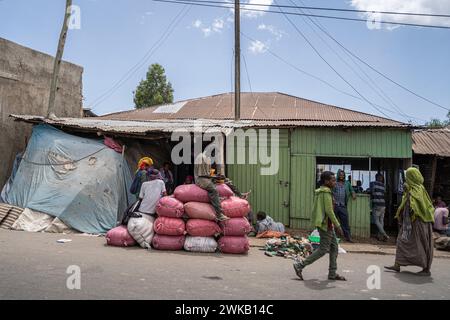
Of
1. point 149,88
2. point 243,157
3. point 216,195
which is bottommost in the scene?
point 216,195

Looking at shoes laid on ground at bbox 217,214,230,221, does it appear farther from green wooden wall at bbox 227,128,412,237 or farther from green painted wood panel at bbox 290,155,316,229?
green painted wood panel at bbox 290,155,316,229

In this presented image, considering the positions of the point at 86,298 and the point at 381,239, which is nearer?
the point at 86,298

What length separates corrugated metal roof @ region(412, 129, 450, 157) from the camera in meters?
12.2

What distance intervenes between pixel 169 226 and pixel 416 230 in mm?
4130

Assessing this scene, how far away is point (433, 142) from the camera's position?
13.1 m

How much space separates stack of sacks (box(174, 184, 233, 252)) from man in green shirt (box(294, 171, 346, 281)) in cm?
219

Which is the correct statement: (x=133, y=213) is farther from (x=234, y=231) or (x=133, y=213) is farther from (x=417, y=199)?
(x=417, y=199)

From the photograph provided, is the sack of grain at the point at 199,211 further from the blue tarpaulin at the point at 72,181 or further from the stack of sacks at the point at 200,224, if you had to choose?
the blue tarpaulin at the point at 72,181

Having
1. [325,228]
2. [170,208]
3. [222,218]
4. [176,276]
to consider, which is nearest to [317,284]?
[325,228]

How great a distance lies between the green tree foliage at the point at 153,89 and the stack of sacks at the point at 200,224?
21.6m
